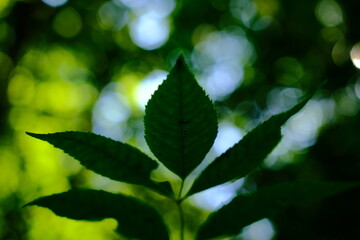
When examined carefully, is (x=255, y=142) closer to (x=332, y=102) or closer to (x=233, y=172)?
(x=233, y=172)

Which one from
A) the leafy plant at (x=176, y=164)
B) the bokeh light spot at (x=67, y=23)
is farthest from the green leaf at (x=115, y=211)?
the bokeh light spot at (x=67, y=23)

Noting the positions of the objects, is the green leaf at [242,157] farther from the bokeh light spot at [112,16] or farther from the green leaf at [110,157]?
the bokeh light spot at [112,16]

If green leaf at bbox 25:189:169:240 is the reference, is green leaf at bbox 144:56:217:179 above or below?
above

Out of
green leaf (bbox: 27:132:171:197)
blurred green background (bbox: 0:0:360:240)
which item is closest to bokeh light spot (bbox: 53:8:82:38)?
blurred green background (bbox: 0:0:360:240)

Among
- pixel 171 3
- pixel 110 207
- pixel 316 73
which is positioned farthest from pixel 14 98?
pixel 110 207

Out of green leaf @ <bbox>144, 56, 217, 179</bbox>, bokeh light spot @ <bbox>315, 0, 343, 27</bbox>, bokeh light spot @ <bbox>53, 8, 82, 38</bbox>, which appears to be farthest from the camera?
bokeh light spot @ <bbox>53, 8, 82, 38</bbox>

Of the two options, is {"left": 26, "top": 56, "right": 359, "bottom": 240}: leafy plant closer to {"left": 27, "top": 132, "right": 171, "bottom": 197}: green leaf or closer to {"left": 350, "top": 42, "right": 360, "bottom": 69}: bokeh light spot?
{"left": 27, "top": 132, "right": 171, "bottom": 197}: green leaf
